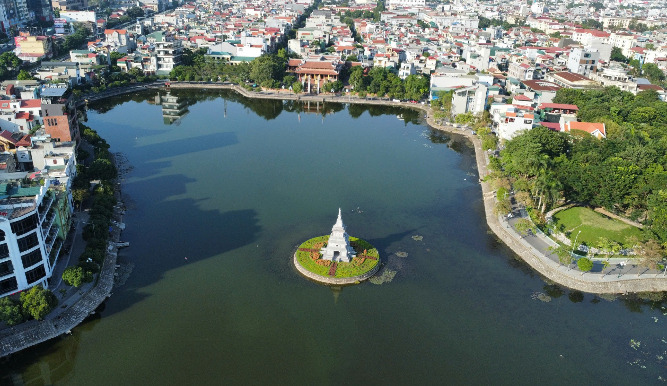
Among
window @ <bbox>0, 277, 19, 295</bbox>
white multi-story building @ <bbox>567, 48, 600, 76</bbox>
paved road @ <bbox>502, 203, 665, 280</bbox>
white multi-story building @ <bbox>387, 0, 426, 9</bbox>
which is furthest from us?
white multi-story building @ <bbox>387, 0, 426, 9</bbox>

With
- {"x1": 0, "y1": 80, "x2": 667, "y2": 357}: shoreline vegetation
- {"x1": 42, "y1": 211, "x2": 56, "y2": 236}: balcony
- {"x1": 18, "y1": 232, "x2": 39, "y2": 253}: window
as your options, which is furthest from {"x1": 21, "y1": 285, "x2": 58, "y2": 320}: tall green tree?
{"x1": 42, "y1": 211, "x2": 56, "y2": 236}: balcony

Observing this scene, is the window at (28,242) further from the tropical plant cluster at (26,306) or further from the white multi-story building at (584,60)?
the white multi-story building at (584,60)

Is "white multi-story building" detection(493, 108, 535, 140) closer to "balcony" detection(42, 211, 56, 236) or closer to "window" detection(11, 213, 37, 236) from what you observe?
"balcony" detection(42, 211, 56, 236)

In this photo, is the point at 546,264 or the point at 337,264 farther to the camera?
the point at 546,264

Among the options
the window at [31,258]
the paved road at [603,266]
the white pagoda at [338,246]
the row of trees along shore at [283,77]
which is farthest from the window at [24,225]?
the row of trees along shore at [283,77]

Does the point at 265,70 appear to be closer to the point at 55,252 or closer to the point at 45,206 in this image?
the point at 45,206

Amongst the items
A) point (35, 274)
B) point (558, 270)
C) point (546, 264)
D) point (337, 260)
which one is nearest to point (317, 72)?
point (337, 260)

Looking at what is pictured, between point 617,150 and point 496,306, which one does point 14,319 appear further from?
point 617,150
